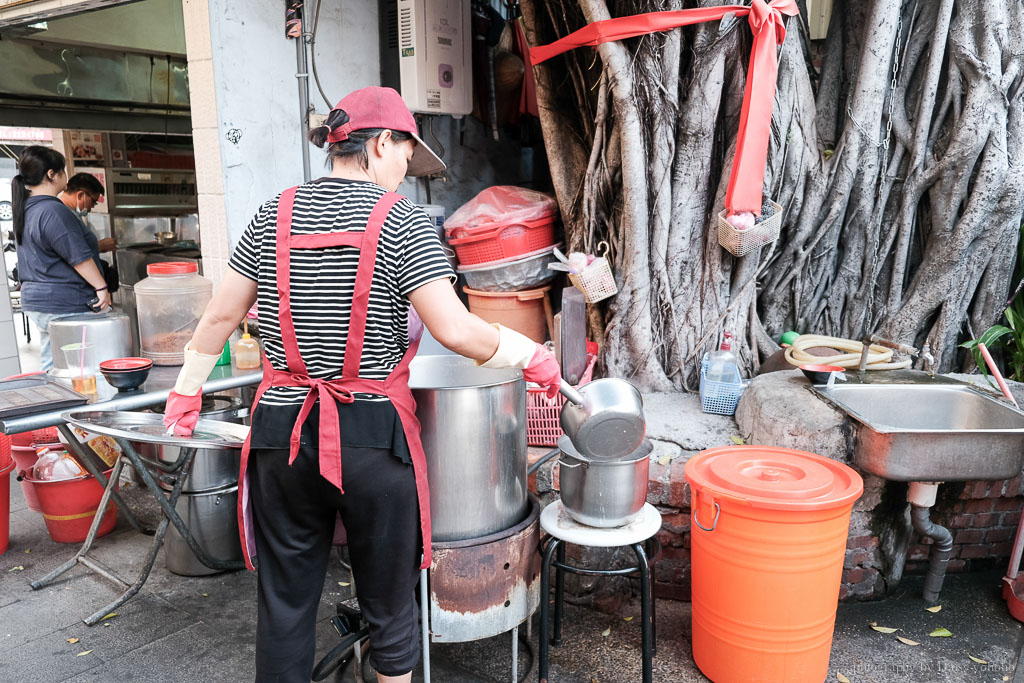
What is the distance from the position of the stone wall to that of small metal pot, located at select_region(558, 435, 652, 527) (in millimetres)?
736

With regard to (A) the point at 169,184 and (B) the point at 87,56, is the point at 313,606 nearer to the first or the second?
(B) the point at 87,56

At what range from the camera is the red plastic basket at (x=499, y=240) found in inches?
188

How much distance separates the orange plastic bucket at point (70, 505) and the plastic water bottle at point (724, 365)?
3.47 meters

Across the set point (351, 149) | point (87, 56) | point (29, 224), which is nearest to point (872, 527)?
point (351, 149)

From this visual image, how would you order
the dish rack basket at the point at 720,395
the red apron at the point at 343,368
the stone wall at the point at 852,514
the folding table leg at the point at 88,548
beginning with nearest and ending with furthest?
the red apron at the point at 343,368, the stone wall at the point at 852,514, the folding table leg at the point at 88,548, the dish rack basket at the point at 720,395

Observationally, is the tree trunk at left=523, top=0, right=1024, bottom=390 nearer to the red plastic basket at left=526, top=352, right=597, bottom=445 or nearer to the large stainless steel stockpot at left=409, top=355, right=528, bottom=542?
the red plastic basket at left=526, top=352, right=597, bottom=445

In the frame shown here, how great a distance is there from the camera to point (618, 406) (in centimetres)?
256

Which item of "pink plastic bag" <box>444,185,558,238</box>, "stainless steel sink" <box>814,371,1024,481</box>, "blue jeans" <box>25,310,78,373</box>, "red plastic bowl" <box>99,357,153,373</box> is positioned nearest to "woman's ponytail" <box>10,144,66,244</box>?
"blue jeans" <box>25,310,78,373</box>

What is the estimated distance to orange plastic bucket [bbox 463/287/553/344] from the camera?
4.94m

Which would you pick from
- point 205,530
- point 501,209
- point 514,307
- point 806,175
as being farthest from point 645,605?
point 806,175

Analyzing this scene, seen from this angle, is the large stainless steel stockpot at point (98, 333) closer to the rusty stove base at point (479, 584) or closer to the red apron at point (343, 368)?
the red apron at point (343, 368)

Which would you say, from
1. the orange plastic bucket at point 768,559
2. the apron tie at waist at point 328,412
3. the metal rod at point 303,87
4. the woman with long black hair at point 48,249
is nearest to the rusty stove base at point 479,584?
the apron tie at waist at point 328,412

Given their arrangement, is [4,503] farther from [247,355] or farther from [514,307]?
[514,307]

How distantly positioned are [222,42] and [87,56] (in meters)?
4.88
